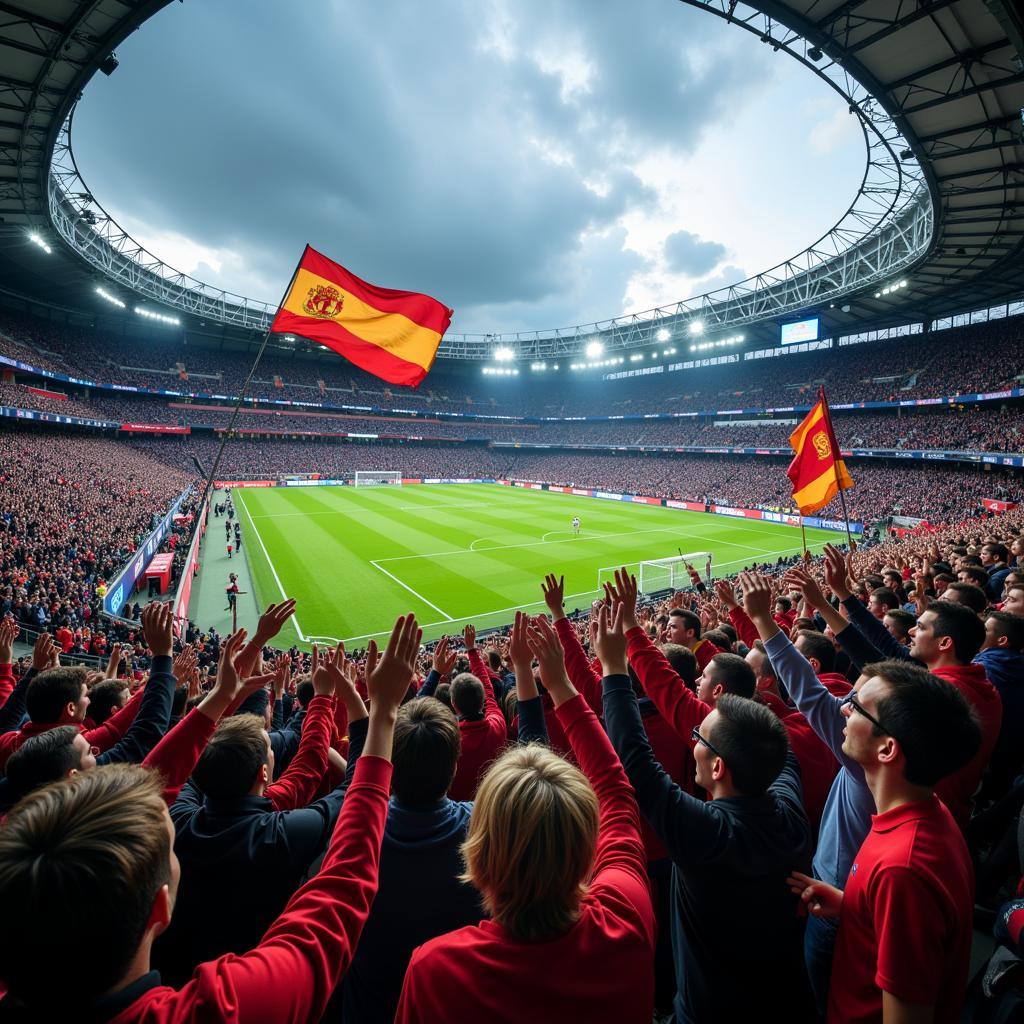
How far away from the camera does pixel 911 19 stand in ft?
46.0

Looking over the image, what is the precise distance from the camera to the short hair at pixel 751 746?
2217mm

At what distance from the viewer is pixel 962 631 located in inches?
151

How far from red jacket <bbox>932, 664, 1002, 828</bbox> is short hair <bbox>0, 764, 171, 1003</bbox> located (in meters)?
3.98

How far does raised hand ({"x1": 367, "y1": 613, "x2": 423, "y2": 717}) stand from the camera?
2.15 m

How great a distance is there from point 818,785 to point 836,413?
61479 mm

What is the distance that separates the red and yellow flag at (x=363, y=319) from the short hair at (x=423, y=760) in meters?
6.73

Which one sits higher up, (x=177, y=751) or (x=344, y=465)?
(x=344, y=465)

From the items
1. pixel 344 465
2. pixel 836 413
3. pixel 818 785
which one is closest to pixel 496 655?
pixel 818 785

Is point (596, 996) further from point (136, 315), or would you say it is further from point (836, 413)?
point (136, 315)

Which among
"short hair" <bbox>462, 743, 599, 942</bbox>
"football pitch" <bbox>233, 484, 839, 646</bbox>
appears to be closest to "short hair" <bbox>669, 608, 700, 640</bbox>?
"short hair" <bbox>462, 743, 599, 942</bbox>

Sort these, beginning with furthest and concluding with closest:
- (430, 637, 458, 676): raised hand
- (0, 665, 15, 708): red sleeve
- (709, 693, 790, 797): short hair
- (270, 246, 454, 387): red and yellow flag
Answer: (270, 246, 454, 387): red and yellow flag, (430, 637, 458, 676): raised hand, (0, 665, 15, 708): red sleeve, (709, 693, 790, 797): short hair

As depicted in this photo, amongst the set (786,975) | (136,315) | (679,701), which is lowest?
(786,975)

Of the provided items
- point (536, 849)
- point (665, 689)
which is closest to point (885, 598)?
point (665, 689)

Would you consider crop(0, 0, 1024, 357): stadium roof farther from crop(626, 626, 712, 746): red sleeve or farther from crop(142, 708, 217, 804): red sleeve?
crop(142, 708, 217, 804): red sleeve
